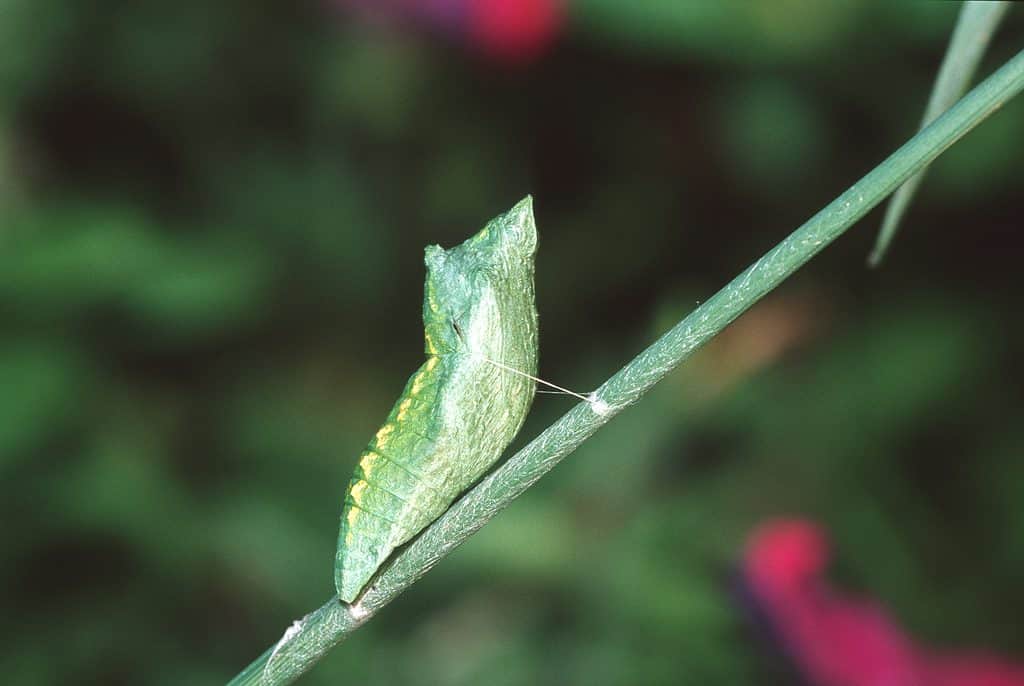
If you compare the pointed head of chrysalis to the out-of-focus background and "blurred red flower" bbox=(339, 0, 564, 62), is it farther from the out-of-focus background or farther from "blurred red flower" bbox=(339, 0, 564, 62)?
"blurred red flower" bbox=(339, 0, 564, 62)

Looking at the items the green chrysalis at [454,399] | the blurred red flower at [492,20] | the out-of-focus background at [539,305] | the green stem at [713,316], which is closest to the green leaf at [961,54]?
the green stem at [713,316]

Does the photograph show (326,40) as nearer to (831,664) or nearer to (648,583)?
(648,583)

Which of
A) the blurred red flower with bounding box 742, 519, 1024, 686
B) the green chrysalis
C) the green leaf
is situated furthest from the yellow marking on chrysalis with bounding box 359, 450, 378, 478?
the blurred red flower with bounding box 742, 519, 1024, 686

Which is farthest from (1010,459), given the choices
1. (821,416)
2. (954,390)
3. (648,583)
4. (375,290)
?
(375,290)

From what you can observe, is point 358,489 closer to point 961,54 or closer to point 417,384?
point 417,384

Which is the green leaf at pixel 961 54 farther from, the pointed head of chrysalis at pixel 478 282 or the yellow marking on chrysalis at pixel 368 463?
the yellow marking on chrysalis at pixel 368 463

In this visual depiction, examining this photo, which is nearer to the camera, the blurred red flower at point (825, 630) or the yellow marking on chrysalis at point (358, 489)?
the yellow marking on chrysalis at point (358, 489)

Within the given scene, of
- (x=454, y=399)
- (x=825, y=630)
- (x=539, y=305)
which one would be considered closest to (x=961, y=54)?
(x=454, y=399)
